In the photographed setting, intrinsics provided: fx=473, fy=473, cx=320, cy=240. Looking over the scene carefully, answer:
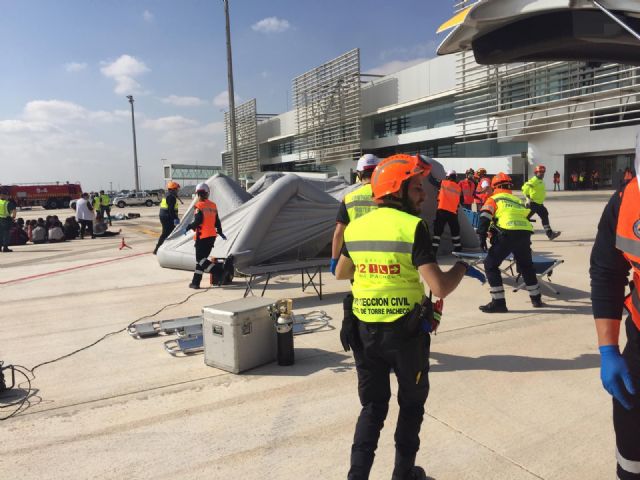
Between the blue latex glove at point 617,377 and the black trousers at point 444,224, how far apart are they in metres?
7.56

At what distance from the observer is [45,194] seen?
45.8m

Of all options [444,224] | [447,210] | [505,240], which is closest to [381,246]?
[505,240]

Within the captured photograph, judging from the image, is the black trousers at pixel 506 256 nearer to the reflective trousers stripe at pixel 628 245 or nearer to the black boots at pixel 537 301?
the black boots at pixel 537 301

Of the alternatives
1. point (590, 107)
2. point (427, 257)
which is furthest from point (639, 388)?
point (590, 107)

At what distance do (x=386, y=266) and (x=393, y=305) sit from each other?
0.64ft

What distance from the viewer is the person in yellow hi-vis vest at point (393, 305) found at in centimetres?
230

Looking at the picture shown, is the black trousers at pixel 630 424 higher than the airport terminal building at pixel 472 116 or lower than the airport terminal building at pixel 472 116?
lower

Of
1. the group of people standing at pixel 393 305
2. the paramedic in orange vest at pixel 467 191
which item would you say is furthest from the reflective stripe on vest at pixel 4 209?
the group of people standing at pixel 393 305

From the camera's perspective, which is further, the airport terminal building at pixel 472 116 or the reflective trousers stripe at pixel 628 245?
the airport terminal building at pixel 472 116

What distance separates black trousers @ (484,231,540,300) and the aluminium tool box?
307 centimetres

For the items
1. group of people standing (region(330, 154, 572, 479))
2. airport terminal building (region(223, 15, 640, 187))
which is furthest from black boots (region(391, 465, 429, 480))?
airport terminal building (region(223, 15, 640, 187))

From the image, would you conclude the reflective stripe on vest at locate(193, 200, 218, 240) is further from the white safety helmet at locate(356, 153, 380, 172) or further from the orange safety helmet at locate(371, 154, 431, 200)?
the orange safety helmet at locate(371, 154, 431, 200)

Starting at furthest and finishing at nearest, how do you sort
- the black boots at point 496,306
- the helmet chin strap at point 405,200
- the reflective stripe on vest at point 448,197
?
the reflective stripe on vest at point 448,197, the black boots at point 496,306, the helmet chin strap at point 405,200

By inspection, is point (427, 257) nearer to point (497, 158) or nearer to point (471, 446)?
point (471, 446)
